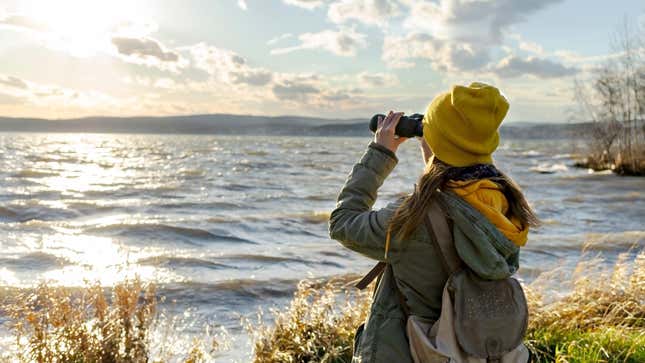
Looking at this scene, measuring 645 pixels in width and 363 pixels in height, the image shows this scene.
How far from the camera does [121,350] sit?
197 inches

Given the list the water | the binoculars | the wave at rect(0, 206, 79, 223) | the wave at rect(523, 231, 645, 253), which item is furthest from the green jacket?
the wave at rect(0, 206, 79, 223)

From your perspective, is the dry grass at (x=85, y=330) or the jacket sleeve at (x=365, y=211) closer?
the jacket sleeve at (x=365, y=211)

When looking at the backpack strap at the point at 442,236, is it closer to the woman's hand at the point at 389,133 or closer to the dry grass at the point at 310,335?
the woman's hand at the point at 389,133

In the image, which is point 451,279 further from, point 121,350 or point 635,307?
point 635,307

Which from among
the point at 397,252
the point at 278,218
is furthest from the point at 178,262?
the point at 397,252

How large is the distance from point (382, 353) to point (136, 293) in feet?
10.6

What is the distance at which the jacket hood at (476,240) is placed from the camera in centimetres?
236

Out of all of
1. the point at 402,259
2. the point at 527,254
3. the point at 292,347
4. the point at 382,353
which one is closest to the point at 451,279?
the point at 402,259

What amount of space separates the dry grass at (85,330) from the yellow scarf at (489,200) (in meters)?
3.30

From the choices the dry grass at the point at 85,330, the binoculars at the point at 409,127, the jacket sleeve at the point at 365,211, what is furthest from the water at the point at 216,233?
the binoculars at the point at 409,127

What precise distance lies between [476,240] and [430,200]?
23 centimetres

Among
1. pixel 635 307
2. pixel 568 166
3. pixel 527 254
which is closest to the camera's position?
pixel 635 307

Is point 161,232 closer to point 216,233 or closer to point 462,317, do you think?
point 216,233

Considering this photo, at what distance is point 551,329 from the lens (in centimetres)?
541
